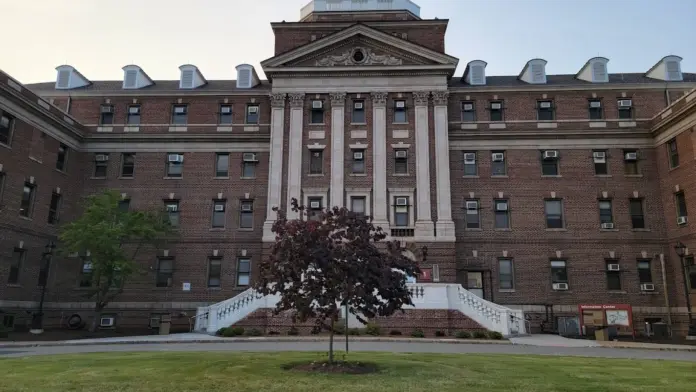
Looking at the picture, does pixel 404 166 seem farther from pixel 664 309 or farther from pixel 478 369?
pixel 478 369

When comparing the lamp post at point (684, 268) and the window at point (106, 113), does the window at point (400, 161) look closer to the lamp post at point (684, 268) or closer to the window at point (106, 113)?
the lamp post at point (684, 268)

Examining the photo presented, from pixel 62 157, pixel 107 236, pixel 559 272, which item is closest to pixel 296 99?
pixel 107 236

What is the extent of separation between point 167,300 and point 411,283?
15838 mm

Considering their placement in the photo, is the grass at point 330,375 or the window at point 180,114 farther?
the window at point 180,114

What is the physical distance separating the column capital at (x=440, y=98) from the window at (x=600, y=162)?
34.4ft

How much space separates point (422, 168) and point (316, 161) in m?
6.71

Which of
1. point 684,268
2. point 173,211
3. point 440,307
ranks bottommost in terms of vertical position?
point 440,307

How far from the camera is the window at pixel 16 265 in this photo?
28375 millimetres

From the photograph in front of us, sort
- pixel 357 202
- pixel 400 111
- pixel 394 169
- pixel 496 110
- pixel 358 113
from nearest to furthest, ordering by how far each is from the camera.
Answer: pixel 357 202 < pixel 394 169 < pixel 400 111 < pixel 358 113 < pixel 496 110

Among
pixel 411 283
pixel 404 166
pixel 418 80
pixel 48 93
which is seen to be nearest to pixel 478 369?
pixel 411 283

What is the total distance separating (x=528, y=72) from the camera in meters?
37.5

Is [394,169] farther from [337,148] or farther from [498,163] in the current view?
[498,163]

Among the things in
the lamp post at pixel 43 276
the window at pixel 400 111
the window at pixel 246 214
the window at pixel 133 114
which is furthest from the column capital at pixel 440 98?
the lamp post at pixel 43 276

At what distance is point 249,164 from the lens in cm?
3522
